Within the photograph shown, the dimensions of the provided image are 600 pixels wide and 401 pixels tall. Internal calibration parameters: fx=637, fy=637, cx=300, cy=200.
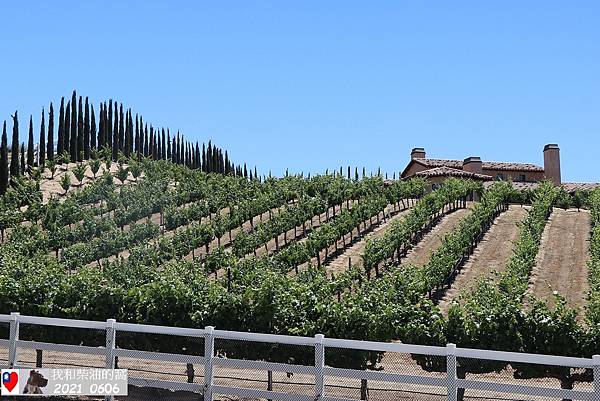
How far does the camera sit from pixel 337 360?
10.8 metres

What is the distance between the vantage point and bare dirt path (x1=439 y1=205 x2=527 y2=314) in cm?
3017

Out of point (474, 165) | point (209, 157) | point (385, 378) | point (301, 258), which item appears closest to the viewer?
point (385, 378)

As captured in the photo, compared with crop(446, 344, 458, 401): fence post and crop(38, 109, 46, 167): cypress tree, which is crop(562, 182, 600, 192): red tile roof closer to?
crop(38, 109, 46, 167): cypress tree

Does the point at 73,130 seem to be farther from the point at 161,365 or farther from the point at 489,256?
the point at 161,365

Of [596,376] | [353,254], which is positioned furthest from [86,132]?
[596,376]

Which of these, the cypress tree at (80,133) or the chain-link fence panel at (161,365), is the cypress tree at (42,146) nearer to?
the cypress tree at (80,133)

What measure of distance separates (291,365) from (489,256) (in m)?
29.3

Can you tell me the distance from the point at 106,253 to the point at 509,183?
30516mm

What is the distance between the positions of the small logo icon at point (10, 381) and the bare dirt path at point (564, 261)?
838 inches

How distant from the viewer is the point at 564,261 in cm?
3506

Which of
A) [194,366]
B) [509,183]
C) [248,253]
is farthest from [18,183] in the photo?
[194,366]

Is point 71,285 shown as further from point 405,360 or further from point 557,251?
point 557,251

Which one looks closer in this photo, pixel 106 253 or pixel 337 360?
pixel 337 360

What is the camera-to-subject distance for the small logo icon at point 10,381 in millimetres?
9156
